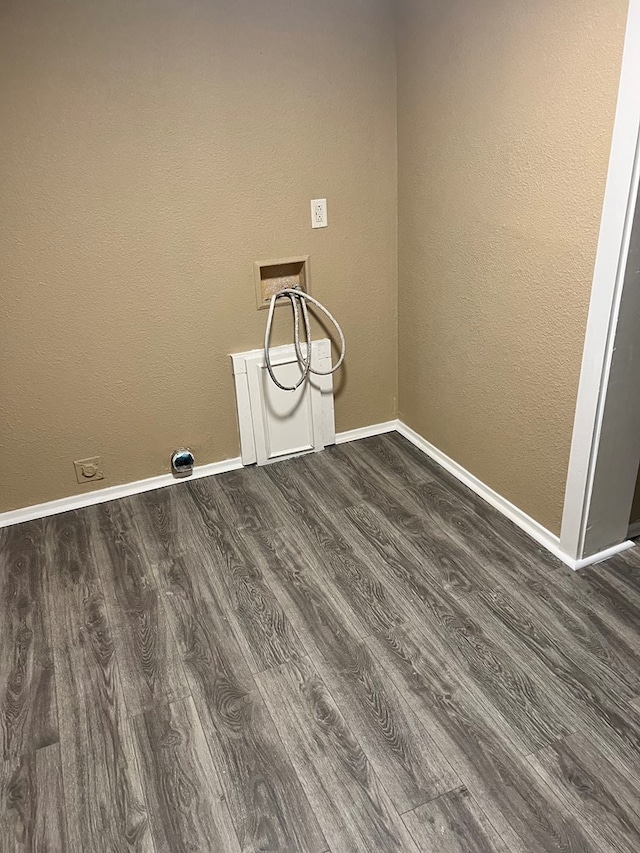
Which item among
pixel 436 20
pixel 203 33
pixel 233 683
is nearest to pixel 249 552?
pixel 233 683

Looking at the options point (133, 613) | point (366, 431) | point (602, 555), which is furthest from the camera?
point (366, 431)

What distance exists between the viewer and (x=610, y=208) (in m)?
1.82

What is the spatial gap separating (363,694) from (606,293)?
4.52 ft

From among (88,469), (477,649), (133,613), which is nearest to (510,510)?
(477,649)

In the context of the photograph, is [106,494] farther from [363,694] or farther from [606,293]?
[606,293]

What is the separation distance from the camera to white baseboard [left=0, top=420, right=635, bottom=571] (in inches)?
93.4

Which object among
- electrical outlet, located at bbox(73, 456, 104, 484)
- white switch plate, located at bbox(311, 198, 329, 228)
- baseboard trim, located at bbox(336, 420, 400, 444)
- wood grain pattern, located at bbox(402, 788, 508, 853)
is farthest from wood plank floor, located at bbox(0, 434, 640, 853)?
white switch plate, located at bbox(311, 198, 329, 228)

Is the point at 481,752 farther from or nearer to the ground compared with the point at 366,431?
nearer to the ground

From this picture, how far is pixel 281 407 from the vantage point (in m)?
3.03

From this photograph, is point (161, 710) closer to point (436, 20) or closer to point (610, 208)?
point (610, 208)

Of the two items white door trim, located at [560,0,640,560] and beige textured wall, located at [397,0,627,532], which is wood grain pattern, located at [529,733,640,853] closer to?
white door trim, located at [560,0,640,560]

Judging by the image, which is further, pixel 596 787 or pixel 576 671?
pixel 576 671

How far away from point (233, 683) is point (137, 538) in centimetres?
90

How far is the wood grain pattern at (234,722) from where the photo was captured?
4.98 feet
